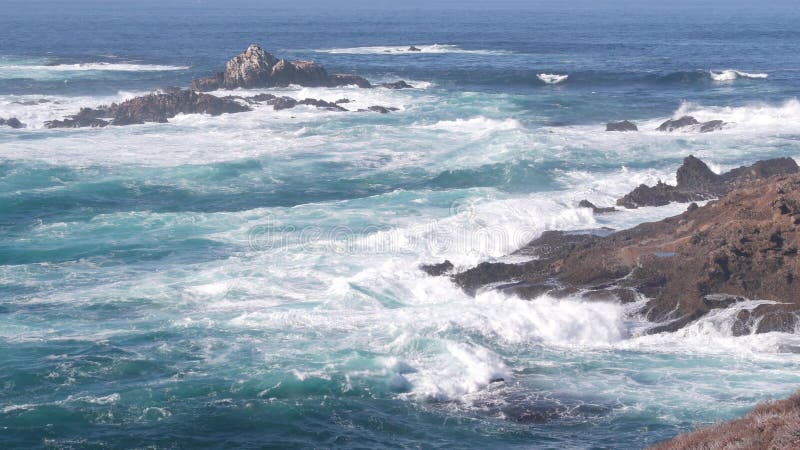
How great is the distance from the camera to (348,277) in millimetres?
26094

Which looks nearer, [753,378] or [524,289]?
[753,378]

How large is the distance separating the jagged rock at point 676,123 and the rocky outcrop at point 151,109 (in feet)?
74.9

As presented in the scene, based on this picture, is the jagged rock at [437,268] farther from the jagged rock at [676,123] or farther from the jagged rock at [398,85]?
the jagged rock at [398,85]

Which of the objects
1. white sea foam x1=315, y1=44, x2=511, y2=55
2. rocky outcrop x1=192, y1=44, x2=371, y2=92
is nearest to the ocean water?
rocky outcrop x1=192, y1=44, x2=371, y2=92

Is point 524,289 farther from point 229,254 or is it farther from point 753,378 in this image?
point 229,254

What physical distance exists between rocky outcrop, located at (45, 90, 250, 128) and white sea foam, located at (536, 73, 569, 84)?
23.1 m

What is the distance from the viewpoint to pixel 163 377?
1956cm

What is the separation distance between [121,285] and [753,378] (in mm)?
15869

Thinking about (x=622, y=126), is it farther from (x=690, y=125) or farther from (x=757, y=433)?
(x=757, y=433)

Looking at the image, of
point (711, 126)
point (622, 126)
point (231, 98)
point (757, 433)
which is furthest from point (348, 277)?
point (231, 98)

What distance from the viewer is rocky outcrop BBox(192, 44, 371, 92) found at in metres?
62.3

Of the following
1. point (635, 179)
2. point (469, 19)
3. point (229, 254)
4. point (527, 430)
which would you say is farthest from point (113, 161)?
point (469, 19)

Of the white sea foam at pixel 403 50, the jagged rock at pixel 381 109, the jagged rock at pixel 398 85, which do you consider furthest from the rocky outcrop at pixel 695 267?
the white sea foam at pixel 403 50

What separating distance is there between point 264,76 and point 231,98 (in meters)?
8.11
